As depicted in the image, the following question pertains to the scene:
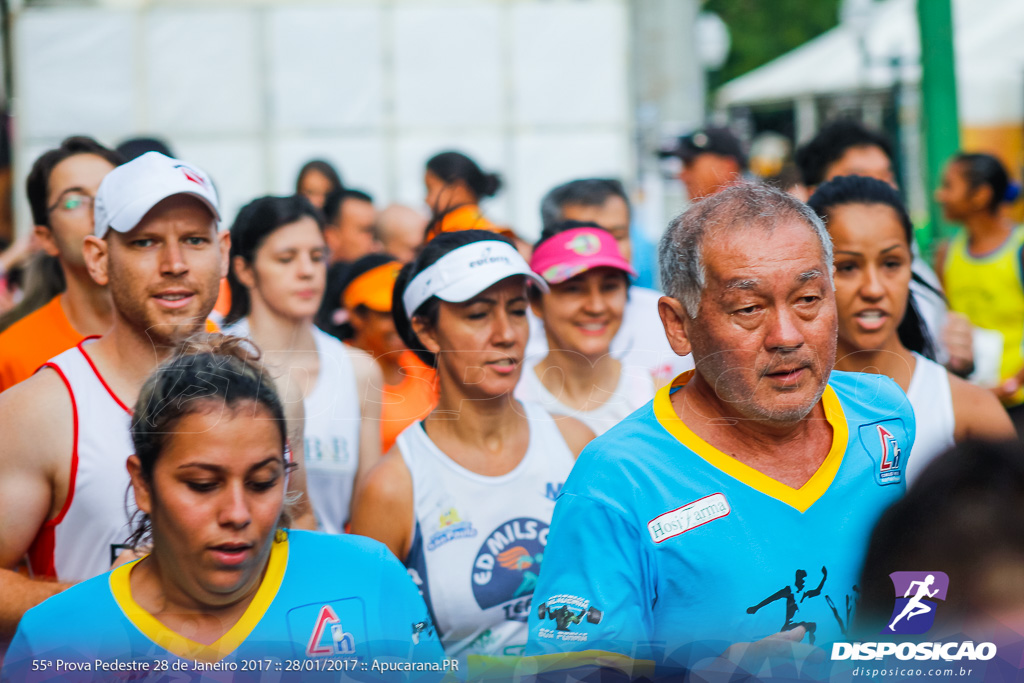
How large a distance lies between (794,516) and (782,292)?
1.32 feet

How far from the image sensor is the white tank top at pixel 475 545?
2590 mm

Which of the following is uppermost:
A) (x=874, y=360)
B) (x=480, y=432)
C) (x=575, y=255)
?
(x=575, y=255)

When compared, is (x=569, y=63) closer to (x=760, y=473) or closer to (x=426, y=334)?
(x=426, y=334)

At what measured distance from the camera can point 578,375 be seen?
3.71 m

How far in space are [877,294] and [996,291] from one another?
3.38 meters

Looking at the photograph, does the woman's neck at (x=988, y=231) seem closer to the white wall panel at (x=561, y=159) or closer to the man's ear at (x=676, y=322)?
the white wall panel at (x=561, y=159)

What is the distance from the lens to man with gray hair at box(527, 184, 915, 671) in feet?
5.83

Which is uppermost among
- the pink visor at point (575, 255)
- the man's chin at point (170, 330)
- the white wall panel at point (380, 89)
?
the white wall panel at point (380, 89)

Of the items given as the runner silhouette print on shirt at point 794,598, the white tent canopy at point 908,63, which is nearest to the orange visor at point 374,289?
the runner silhouette print on shirt at point 794,598

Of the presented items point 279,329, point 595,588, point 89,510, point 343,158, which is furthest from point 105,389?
point 343,158

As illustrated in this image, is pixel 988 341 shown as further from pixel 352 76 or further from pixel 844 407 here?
pixel 352 76

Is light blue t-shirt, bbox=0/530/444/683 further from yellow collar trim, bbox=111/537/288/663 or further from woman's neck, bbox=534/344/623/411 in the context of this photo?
woman's neck, bbox=534/344/623/411

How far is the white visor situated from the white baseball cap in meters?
0.62

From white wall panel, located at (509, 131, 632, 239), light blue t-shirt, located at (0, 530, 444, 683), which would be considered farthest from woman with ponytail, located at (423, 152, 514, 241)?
white wall panel, located at (509, 131, 632, 239)
